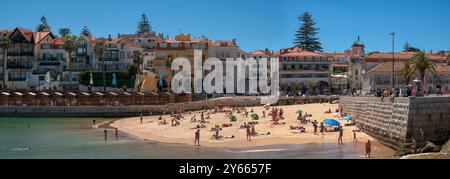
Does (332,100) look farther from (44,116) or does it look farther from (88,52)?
(88,52)

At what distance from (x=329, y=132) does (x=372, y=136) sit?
462 cm

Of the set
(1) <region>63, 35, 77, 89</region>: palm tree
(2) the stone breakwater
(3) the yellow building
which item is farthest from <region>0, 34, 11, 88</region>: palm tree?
(2) the stone breakwater

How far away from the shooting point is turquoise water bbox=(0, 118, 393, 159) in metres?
32.2

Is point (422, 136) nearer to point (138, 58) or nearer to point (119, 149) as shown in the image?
point (119, 149)

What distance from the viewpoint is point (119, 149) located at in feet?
125

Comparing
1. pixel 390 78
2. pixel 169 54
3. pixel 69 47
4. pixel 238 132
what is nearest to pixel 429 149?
pixel 238 132

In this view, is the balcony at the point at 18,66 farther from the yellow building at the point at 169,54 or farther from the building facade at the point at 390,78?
the building facade at the point at 390,78

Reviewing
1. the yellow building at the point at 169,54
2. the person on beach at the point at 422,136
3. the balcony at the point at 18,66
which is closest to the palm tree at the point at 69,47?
the balcony at the point at 18,66

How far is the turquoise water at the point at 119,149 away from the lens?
3219cm

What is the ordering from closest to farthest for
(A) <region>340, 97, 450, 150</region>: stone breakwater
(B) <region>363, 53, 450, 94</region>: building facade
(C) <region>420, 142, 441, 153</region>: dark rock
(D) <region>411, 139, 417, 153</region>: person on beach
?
1. (C) <region>420, 142, 441, 153</region>: dark rock
2. (D) <region>411, 139, 417, 153</region>: person on beach
3. (A) <region>340, 97, 450, 150</region>: stone breakwater
4. (B) <region>363, 53, 450, 94</region>: building facade

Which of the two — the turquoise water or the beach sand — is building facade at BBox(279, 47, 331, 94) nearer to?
the beach sand
